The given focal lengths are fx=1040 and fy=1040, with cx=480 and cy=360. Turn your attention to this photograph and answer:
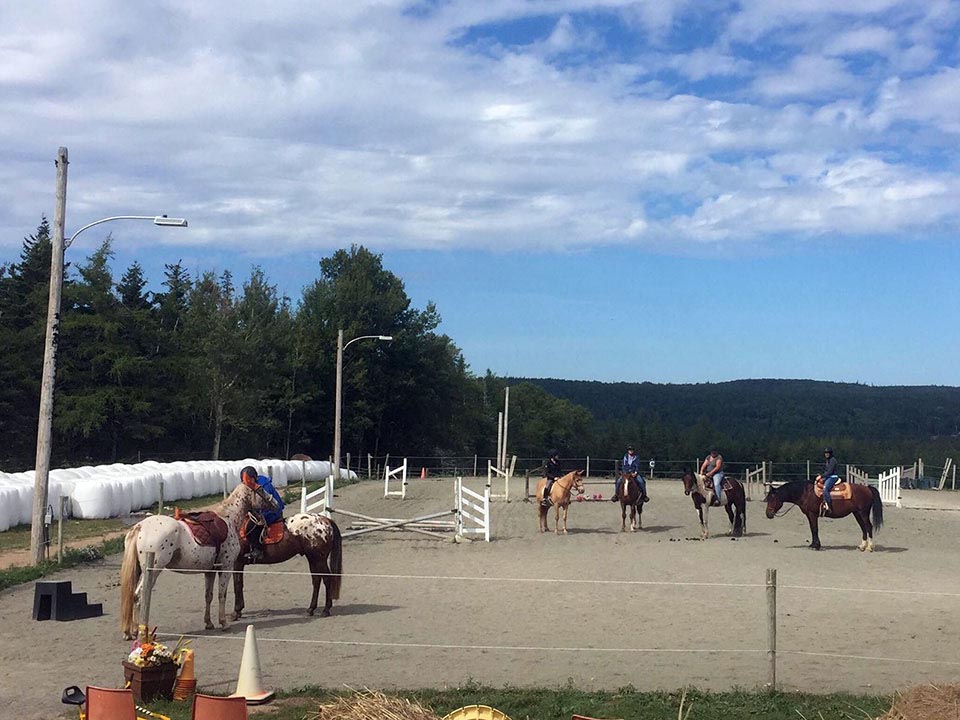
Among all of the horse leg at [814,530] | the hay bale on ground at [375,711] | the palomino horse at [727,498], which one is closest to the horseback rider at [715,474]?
the palomino horse at [727,498]

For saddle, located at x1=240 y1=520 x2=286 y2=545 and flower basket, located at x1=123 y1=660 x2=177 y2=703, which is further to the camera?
saddle, located at x1=240 y1=520 x2=286 y2=545

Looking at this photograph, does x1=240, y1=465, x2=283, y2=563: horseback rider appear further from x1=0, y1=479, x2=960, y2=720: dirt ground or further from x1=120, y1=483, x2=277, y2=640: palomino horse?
x1=0, y1=479, x2=960, y2=720: dirt ground

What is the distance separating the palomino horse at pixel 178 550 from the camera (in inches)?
470

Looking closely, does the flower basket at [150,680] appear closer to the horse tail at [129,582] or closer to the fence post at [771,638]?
the horse tail at [129,582]

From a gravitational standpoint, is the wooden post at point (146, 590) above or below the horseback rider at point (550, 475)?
below

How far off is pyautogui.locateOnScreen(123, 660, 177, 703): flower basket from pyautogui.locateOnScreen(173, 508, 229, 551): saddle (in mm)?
3916

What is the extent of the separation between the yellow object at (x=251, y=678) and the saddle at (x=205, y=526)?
13.4 ft

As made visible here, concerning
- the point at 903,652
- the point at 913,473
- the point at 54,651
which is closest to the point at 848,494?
the point at 903,652

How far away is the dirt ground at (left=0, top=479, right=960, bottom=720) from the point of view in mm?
10227

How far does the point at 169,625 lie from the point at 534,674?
17.5 ft

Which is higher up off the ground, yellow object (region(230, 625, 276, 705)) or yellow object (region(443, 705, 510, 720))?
yellow object (region(443, 705, 510, 720))

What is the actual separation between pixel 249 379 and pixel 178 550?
5263 cm

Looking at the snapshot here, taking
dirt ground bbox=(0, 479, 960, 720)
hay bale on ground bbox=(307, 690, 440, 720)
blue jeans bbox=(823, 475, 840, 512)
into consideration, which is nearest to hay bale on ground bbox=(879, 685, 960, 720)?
dirt ground bbox=(0, 479, 960, 720)

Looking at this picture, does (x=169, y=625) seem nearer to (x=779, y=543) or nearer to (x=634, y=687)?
(x=634, y=687)
